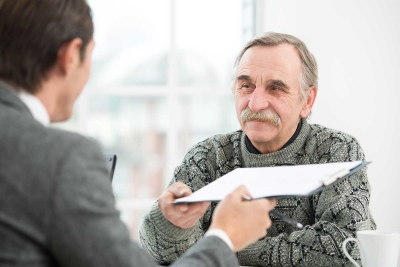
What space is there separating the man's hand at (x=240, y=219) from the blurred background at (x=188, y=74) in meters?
2.60

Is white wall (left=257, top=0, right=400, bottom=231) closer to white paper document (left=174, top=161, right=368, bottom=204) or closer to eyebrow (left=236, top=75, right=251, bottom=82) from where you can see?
eyebrow (left=236, top=75, right=251, bottom=82)

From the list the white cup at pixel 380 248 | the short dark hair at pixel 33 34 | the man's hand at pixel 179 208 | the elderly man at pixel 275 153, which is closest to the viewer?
the short dark hair at pixel 33 34

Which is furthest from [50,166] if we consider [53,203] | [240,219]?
[240,219]

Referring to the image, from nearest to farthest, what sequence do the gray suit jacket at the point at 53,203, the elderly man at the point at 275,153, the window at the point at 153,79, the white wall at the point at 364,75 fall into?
the gray suit jacket at the point at 53,203, the elderly man at the point at 275,153, the white wall at the point at 364,75, the window at the point at 153,79

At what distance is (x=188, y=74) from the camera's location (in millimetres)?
3783

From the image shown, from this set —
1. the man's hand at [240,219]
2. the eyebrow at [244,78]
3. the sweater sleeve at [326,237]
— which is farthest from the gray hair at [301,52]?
the man's hand at [240,219]

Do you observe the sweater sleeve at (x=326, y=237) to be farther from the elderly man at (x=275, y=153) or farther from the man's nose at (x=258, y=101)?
the man's nose at (x=258, y=101)

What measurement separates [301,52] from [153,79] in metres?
1.89

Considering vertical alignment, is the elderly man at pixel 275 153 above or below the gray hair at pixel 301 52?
below

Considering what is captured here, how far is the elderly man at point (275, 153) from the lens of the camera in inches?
63.8

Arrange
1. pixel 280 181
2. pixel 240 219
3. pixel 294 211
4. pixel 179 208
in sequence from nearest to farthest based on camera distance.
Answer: pixel 240 219, pixel 280 181, pixel 179 208, pixel 294 211

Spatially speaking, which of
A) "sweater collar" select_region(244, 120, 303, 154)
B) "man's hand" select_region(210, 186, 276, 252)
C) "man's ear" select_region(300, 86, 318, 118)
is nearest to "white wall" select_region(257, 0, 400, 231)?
"man's ear" select_region(300, 86, 318, 118)

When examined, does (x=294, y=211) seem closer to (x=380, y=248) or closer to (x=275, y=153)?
(x=275, y=153)

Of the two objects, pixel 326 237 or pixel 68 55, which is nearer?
pixel 68 55
